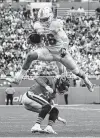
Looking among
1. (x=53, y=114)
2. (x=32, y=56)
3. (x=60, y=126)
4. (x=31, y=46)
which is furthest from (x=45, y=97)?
(x=31, y=46)

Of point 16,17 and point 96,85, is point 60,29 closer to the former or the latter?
point 96,85

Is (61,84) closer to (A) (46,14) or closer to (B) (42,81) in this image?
(B) (42,81)

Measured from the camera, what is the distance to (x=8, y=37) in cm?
3391

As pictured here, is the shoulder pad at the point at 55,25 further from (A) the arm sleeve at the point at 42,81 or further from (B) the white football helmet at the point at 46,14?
(A) the arm sleeve at the point at 42,81

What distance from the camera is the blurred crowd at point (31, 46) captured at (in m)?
30.5

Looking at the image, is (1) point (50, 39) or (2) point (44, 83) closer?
(2) point (44, 83)

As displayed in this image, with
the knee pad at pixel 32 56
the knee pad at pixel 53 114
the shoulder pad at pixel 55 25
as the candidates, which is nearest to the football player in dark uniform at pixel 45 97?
the knee pad at pixel 53 114

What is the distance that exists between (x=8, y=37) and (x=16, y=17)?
307 cm

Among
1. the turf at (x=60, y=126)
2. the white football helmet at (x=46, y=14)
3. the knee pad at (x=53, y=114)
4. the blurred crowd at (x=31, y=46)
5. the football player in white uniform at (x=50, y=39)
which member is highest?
the white football helmet at (x=46, y=14)

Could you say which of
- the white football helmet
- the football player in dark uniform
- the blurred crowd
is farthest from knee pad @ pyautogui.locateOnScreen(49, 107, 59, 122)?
the blurred crowd

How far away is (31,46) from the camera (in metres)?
32.7

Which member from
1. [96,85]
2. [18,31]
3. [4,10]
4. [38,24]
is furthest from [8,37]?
[38,24]

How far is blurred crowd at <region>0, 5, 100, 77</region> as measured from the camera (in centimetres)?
3055

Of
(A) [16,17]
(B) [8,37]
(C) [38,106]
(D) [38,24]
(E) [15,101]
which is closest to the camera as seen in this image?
(C) [38,106]
